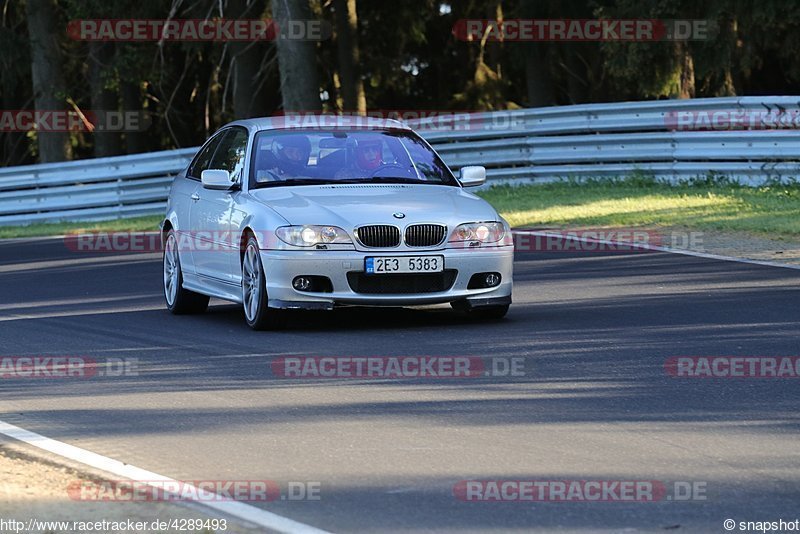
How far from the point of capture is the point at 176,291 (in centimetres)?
1334

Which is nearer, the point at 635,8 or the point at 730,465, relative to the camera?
the point at 730,465

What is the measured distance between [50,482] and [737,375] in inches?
166

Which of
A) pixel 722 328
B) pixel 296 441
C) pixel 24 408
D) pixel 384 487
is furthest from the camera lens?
pixel 722 328

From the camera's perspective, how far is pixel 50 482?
6746 millimetres

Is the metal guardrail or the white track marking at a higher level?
the white track marking

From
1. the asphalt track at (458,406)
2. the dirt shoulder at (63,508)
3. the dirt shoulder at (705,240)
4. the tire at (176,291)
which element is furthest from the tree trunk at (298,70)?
the dirt shoulder at (63,508)

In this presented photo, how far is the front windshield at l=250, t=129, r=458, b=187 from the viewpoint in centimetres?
1237

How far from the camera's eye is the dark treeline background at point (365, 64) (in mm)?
29328

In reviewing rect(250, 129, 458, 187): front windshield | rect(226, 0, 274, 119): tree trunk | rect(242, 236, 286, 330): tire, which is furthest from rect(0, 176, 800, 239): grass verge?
rect(226, 0, 274, 119): tree trunk

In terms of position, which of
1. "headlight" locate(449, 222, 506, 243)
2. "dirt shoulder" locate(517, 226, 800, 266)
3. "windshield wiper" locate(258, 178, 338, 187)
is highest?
"windshield wiper" locate(258, 178, 338, 187)

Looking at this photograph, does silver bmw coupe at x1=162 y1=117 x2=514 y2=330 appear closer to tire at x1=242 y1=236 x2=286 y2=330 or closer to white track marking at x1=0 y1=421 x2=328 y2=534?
tire at x1=242 y1=236 x2=286 y2=330

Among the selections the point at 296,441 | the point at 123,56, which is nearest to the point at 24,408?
the point at 296,441

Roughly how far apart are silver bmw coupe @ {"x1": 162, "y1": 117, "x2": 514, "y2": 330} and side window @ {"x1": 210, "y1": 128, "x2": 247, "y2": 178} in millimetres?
18

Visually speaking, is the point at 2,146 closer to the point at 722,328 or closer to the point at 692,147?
the point at 692,147
